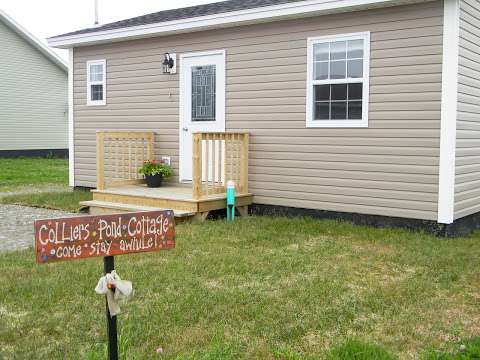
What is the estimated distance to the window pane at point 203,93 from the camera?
30.0 feet

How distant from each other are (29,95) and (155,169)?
1362 cm

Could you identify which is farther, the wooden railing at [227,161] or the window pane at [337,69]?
the wooden railing at [227,161]

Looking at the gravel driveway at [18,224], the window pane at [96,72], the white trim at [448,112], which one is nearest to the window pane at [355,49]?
the white trim at [448,112]

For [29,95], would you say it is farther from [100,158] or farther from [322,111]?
[322,111]

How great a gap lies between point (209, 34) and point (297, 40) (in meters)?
1.59

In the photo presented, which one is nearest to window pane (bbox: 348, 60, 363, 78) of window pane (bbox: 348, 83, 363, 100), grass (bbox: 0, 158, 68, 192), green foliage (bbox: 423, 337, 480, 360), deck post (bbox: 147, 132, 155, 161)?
window pane (bbox: 348, 83, 363, 100)

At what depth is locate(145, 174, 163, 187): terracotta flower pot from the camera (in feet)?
30.9

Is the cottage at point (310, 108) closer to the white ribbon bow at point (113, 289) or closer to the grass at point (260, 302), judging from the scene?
the grass at point (260, 302)

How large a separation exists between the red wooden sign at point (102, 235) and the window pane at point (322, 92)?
5267 millimetres

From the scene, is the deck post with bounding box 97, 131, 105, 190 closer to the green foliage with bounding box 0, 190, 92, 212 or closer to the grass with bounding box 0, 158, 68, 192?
the green foliage with bounding box 0, 190, 92, 212

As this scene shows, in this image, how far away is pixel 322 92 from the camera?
792cm

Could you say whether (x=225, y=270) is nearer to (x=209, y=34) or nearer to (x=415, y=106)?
(x=415, y=106)

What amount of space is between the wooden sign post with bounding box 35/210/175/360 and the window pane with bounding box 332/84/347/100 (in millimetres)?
5164

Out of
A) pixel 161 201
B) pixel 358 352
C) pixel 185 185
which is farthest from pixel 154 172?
pixel 358 352
